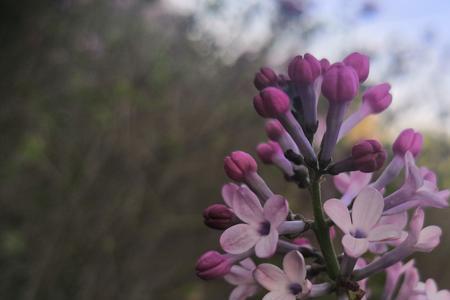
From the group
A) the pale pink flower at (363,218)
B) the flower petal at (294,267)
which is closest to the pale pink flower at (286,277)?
the flower petal at (294,267)

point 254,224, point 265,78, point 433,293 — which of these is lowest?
point 433,293

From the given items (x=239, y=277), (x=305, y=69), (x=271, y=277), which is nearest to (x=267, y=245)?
(x=271, y=277)

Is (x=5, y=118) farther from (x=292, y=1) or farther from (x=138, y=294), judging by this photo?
(x=292, y=1)

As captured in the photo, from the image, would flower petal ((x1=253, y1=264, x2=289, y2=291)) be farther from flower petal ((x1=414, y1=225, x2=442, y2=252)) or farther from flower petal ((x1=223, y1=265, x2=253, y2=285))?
flower petal ((x1=414, y1=225, x2=442, y2=252))

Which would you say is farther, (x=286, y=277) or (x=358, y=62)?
(x=358, y=62)

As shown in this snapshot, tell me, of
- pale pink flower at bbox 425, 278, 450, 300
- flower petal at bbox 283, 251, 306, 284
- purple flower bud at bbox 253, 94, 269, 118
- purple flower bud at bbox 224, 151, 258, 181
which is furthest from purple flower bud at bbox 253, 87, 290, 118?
pale pink flower at bbox 425, 278, 450, 300

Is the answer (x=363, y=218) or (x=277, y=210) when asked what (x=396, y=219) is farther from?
(x=277, y=210)

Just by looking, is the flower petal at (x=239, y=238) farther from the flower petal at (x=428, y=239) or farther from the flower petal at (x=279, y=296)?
the flower petal at (x=428, y=239)
